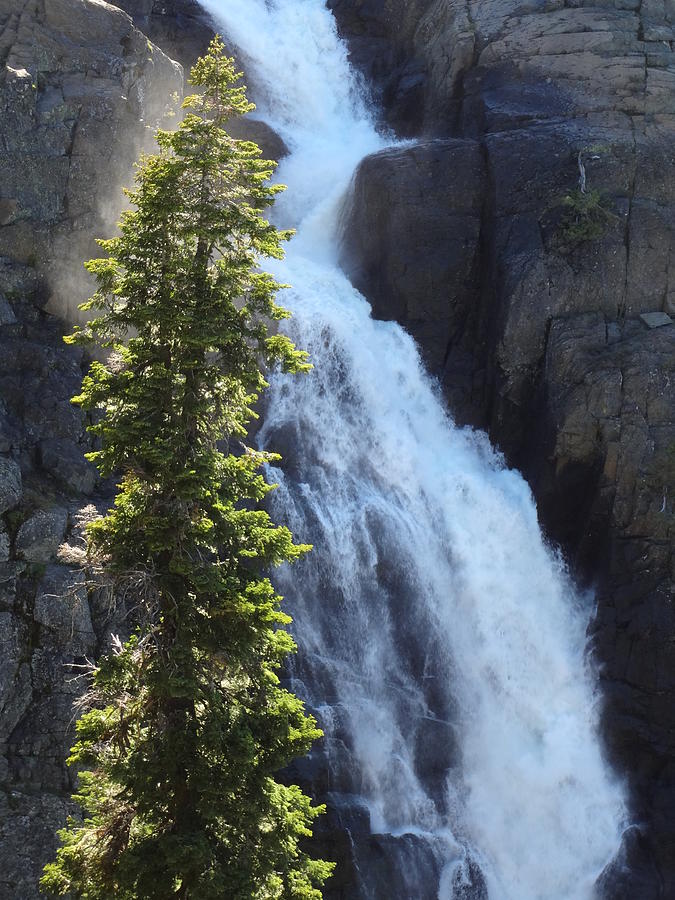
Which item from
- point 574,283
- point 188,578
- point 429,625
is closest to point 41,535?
point 188,578

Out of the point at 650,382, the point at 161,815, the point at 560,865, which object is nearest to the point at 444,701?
the point at 560,865

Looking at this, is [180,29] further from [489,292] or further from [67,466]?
[67,466]

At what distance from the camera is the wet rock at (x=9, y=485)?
16.9 meters

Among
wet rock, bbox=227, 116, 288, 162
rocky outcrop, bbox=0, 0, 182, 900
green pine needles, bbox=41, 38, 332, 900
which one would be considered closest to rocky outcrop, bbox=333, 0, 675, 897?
wet rock, bbox=227, 116, 288, 162

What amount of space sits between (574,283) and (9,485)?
1473 cm

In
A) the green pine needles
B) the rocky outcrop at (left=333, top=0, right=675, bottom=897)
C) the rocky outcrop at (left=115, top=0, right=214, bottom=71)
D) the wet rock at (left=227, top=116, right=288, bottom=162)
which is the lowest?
the green pine needles

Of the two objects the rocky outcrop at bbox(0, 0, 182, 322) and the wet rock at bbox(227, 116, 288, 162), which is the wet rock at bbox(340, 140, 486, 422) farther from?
the rocky outcrop at bbox(0, 0, 182, 322)

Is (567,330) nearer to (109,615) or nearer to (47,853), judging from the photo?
(109,615)

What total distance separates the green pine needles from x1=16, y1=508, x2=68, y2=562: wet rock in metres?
5.53

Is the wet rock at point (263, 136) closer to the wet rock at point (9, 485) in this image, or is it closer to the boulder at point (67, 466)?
the boulder at point (67, 466)

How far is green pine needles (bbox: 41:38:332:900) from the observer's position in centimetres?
1078

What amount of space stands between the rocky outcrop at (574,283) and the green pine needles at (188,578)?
1237cm

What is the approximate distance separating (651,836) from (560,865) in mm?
2246

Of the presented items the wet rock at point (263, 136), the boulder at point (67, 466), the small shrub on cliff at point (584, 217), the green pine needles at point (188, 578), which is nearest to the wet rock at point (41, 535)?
the boulder at point (67, 466)
